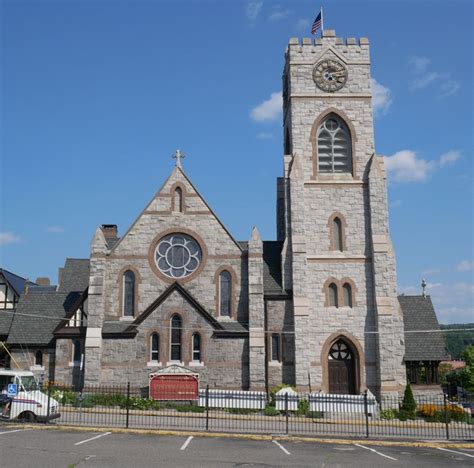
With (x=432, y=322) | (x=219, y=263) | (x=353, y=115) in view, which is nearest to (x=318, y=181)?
(x=353, y=115)

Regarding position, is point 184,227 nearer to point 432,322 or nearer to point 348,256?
point 348,256

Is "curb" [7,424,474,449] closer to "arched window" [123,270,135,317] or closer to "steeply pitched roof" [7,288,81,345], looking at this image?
"arched window" [123,270,135,317]

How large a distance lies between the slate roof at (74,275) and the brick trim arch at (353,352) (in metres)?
17.0

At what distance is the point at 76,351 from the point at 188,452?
1733 cm

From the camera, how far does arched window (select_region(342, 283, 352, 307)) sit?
107ft

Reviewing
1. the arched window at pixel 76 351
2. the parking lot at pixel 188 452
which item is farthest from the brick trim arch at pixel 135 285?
the parking lot at pixel 188 452

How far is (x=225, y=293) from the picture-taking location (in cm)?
3297

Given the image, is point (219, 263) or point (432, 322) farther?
point (432, 322)

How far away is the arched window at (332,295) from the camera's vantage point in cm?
3269

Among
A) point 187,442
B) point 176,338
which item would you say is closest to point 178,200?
point 176,338

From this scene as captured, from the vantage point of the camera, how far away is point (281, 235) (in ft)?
130

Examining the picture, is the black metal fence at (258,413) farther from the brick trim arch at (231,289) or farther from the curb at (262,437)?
the brick trim arch at (231,289)

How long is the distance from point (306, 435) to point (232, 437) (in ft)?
8.92

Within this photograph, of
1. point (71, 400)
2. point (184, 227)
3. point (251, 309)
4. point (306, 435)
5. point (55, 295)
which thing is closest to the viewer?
point (306, 435)
